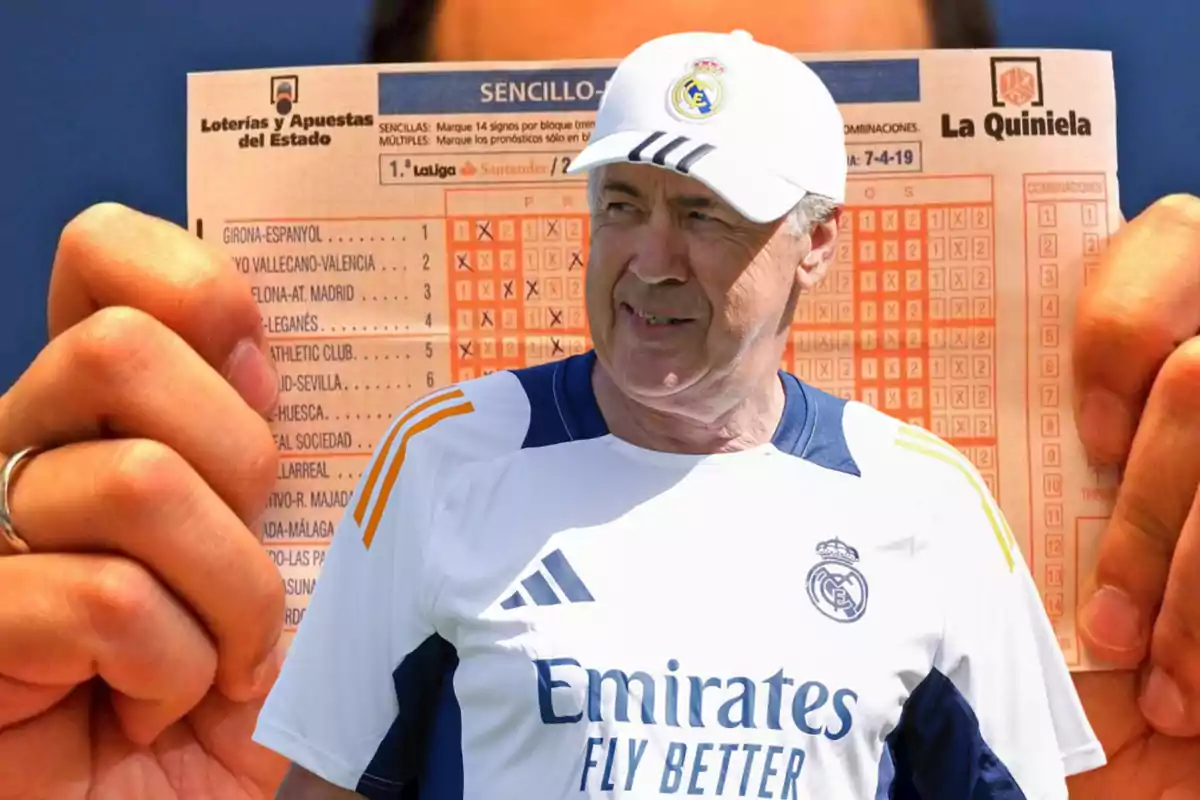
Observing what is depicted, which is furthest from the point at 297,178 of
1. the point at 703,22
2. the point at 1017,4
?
the point at 1017,4

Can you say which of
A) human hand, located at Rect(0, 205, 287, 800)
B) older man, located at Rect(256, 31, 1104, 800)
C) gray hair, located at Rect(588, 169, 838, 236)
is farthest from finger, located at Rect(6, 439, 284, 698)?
gray hair, located at Rect(588, 169, 838, 236)

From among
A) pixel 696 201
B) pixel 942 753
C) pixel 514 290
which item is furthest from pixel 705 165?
pixel 942 753

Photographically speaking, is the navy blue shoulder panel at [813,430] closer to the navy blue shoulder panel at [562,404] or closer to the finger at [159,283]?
the navy blue shoulder panel at [562,404]

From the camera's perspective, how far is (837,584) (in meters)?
0.94

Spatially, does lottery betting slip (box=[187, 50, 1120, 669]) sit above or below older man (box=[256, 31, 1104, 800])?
above

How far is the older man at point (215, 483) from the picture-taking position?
3.70ft

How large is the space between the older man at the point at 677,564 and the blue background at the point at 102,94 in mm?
460

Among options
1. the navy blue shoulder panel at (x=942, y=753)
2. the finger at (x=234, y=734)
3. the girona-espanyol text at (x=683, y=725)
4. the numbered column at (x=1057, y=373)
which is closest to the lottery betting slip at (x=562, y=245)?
the numbered column at (x=1057, y=373)

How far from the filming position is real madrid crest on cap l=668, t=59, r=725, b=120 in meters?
0.93

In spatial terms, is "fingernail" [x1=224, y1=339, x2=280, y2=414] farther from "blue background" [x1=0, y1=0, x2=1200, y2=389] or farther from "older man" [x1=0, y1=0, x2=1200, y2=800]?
"blue background" [x1=0, y1=0, x2=1200, y2=389]

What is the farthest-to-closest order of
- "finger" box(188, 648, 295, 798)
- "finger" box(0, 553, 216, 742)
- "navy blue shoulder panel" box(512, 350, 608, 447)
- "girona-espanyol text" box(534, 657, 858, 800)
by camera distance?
1. "finger" box(188, 648, 295, 798)
2. "finger" box(0, 553, 216, 742)
3. "navy blue shoulder panel" box(512, 350, 608, 447)
4. "girona-espanyol text" box(534, 657, 858, 800)

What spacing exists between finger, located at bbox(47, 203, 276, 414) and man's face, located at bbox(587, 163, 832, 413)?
470 mm

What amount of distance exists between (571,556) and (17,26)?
34.0 inches

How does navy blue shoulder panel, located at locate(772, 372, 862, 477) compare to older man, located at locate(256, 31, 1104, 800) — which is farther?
navy blue shoulder panel, located at locate(772, 372, 862, 477)
